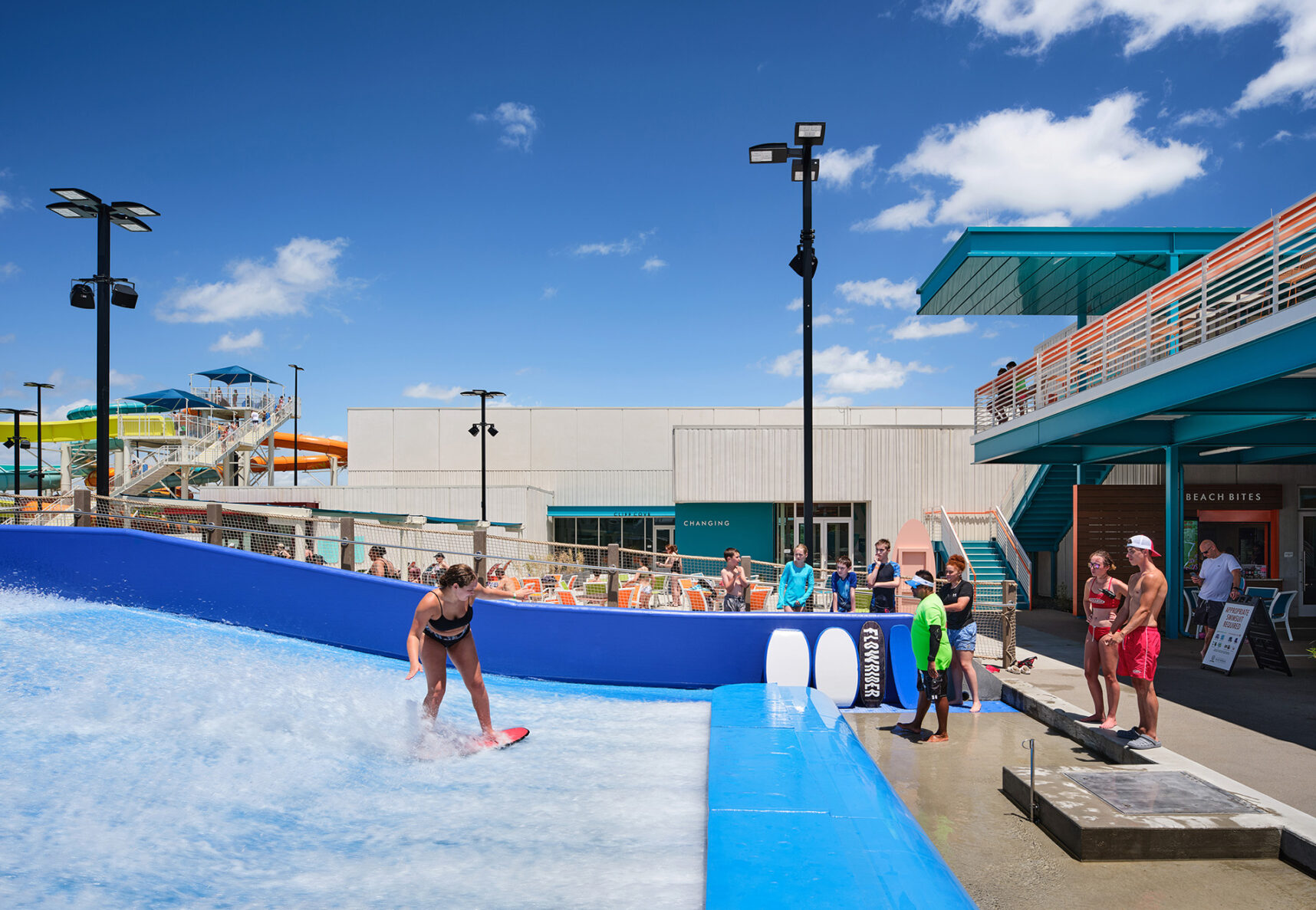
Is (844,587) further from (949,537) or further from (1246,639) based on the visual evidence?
(949,537)

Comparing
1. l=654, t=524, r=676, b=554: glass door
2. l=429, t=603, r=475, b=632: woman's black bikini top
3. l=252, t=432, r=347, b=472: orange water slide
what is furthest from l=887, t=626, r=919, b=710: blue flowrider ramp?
l=252, t=432, r=347, b=472: orange water slide

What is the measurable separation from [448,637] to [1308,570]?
712 inches

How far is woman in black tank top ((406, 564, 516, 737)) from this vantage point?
622 centimetres

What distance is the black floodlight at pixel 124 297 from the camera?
1179cm

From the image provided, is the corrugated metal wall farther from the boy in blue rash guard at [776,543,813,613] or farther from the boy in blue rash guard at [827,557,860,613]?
the boy in blue rash guard at [776,543,813,613]

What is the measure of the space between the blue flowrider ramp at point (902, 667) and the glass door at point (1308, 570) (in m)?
12.3

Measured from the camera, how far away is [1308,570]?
632 inches

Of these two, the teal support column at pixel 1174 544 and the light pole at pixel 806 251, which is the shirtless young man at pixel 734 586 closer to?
the light pole at pixel 806 251

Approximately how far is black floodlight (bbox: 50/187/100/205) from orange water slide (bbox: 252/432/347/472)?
1429 inches

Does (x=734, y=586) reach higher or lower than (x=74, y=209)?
lower

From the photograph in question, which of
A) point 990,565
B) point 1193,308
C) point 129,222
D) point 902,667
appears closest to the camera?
point 902,667

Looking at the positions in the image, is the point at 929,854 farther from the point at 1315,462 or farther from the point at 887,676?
the point at 1315,462

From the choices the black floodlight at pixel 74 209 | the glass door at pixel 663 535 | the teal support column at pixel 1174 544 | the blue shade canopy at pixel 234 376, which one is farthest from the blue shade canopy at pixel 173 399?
the teal support column at pixel 1174 544

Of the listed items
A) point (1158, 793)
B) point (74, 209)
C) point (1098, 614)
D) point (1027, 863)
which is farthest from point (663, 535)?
point (1027, 863)
